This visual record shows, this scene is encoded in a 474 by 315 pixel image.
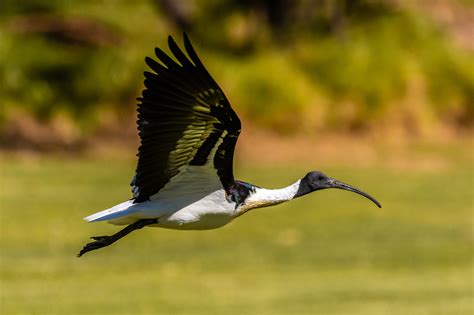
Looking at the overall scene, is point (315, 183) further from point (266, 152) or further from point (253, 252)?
point (266, 152)

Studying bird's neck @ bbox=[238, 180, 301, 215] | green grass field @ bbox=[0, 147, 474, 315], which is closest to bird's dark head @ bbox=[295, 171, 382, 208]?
bird's neck @ bbox=[238, 180, 301, 215]

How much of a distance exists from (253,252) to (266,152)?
807 centimetres

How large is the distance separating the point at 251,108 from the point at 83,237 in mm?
8636

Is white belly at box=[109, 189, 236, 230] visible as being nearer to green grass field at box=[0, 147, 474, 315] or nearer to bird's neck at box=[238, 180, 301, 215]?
bird's neck at box=[238, 180, 301, 215]

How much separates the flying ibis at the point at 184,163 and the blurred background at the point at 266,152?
4.88 m

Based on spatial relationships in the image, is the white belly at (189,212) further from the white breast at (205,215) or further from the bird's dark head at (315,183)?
the bird's dark head at (315,183)

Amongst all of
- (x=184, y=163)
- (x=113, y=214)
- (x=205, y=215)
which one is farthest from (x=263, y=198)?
(x=113, y=214)

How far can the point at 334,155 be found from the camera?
2458 centimetres

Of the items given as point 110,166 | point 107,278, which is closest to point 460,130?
point 110,166

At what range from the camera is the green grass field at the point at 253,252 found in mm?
13367

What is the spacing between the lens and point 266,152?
80.7 ft

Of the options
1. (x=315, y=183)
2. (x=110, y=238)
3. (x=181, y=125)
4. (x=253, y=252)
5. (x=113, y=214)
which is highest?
(x=253, y=252)

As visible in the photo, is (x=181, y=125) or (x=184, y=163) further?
(x=184, y=163)

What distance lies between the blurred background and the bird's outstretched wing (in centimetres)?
495
